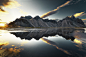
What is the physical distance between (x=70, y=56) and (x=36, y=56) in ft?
10.7

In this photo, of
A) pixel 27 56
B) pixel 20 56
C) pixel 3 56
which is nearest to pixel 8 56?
pixel 3 56

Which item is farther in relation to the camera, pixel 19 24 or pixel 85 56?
pixel 19 24

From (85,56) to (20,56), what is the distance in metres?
6.29

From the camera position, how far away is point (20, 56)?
5453 millimetres

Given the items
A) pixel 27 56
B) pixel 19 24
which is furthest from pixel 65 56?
pixel 19 24

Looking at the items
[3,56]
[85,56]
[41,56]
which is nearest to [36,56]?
[41,56]

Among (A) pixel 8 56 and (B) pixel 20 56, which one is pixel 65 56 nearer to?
(B) pixel 20 56

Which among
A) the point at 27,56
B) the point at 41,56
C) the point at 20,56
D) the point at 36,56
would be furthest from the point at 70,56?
the point at 20,56

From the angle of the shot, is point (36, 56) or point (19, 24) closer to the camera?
point (36, 56)

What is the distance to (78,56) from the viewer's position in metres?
5.50

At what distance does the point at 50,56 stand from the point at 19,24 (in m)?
201

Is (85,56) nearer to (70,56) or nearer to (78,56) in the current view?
(78,56)

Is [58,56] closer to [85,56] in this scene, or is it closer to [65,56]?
[65,56]

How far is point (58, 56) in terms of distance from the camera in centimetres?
541
